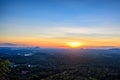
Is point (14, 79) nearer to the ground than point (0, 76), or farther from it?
nearer to the ground

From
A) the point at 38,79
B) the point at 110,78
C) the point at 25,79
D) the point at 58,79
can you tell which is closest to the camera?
the point at 58,79

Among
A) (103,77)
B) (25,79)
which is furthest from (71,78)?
(25,79)

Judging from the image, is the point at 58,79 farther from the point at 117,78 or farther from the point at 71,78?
the point at 117,78

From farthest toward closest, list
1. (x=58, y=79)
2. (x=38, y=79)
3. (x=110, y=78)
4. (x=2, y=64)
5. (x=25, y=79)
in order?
(x=25, y=79), (x=38, y=79), (x=110, y=78), (x=58, y=79), (x=2, y=64)

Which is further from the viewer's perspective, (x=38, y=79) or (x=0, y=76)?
(x=38, y=79)

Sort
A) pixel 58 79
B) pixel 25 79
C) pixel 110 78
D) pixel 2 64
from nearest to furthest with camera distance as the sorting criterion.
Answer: pixel 2 64 < pixel 58 79 < pixel 110 78 < pixel 25 79

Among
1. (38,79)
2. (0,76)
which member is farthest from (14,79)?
(0,76)

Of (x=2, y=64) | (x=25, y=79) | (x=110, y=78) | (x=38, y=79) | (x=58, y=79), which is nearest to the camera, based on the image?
(x=2, y=64)

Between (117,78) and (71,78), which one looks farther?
(117,78)

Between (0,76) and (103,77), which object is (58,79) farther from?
(0,76)
